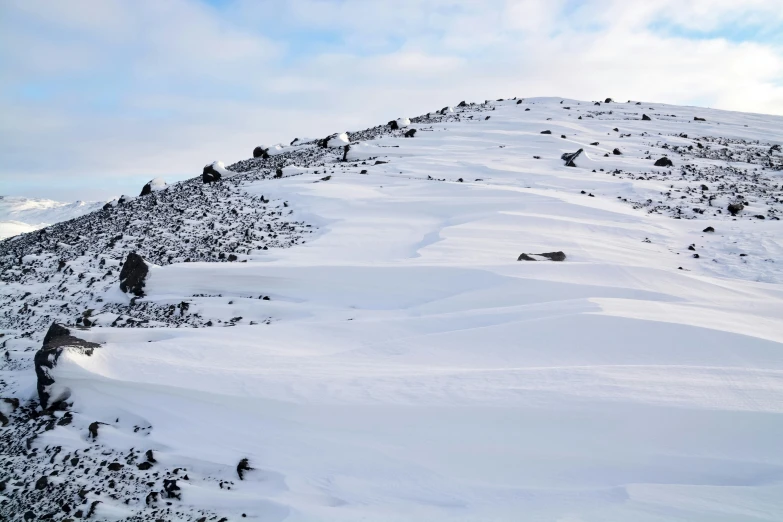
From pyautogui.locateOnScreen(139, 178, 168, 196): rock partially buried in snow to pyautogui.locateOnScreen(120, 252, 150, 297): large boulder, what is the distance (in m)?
5.93

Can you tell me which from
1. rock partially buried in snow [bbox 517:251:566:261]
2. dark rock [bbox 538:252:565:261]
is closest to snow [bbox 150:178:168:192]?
rock partially buried in snow [bbox 517:251:566:261]

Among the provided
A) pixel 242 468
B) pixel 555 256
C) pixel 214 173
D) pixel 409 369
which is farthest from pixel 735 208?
pixel 214 173

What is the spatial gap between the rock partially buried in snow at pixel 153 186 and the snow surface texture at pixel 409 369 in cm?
337

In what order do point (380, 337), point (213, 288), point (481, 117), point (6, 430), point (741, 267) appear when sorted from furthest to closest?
point (481, 117) < point (741, 267) < point (213, 288) < point (380, 337) < point (6, 430)

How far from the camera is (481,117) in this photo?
53.5 ft

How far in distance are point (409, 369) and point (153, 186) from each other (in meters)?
9.54

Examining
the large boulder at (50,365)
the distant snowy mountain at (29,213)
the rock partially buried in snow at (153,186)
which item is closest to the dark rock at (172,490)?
the large boulder at (50,365)

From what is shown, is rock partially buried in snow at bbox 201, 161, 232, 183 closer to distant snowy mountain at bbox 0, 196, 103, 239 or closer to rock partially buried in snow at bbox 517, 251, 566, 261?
rock partially buried in snow at bbox 517, 251, 566, 261

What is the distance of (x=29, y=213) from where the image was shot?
75.9 m

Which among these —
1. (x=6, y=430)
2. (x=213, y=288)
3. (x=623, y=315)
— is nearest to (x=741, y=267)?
(x=623, y=315)

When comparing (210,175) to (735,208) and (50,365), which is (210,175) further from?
(735,208)

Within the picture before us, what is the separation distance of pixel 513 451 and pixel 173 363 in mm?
2394

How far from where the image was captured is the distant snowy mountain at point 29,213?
5791 cm

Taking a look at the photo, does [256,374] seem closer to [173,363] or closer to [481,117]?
[173,363]
